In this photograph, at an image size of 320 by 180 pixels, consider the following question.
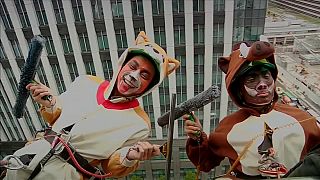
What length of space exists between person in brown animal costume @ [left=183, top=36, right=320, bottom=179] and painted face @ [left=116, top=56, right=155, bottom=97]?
161mm

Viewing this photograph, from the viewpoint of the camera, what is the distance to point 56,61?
91.9 inches

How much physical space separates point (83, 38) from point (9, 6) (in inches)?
22.0

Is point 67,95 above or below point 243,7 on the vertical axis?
above

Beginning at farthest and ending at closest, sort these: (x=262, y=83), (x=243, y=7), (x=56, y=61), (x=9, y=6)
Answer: (x=243, y=7)
(x=56, y=61)
(x=9, y=6)
(x=262, y=83)

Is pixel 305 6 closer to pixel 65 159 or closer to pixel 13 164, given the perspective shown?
pixel 65 159

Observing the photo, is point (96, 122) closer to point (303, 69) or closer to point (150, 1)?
point (303, 69)

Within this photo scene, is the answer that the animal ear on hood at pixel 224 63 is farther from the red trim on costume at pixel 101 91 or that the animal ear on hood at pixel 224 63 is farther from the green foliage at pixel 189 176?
the green foliage at pixel 189 176

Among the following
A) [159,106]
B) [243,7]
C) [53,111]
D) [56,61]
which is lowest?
[159,106]

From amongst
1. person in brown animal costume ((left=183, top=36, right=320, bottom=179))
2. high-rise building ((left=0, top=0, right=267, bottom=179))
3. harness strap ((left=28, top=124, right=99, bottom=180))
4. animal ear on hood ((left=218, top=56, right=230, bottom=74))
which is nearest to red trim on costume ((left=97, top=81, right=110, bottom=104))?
harness strap ((left=28, top=124, right=99, bottom=180))

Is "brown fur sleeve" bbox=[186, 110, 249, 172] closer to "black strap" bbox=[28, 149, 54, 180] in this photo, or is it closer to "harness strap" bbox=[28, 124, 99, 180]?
"harness strap" bbox=[28, 124, 99, 180]

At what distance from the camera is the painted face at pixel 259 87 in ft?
2.70

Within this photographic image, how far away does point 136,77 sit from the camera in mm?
866

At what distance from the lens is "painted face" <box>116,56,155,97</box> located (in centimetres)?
87

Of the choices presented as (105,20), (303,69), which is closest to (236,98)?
(303,69)
